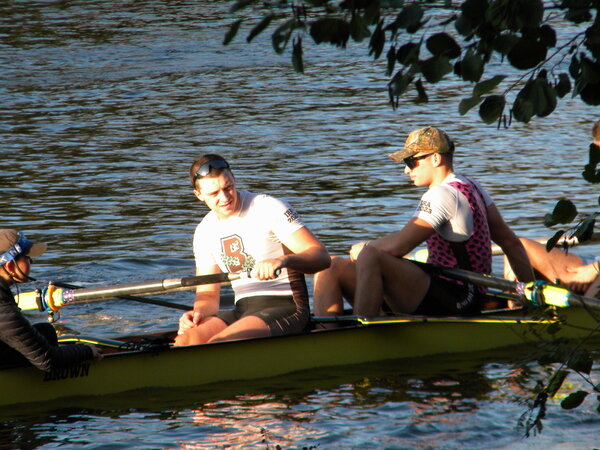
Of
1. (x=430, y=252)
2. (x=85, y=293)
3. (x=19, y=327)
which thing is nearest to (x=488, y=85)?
(x=19, y=327)

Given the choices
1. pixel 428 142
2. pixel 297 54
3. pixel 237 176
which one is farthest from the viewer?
pixel 237 176

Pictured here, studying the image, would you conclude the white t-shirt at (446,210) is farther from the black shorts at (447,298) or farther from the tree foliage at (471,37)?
the tree foliage at (471,37)

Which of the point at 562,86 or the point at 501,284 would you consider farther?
the point at 501,284

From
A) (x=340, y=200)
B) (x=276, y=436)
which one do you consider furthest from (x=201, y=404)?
(x=340, y=200)

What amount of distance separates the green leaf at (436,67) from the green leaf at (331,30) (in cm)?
27

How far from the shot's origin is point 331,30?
106 inches

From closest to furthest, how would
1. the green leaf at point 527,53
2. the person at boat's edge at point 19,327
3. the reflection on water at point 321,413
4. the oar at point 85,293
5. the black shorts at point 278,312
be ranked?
the green leaf at point 527,53
the person at boat's edge at point 19,327
the reflection on water at point 321,413
the black shorts at point 278,312
the oar at point 85,293

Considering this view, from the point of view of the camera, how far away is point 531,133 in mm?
18125

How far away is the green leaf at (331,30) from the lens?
2.67m

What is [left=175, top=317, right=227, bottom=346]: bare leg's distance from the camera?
6.71 m

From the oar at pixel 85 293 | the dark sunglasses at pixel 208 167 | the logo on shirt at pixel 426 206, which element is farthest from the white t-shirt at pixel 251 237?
the logo on shirt at pixel 426 206

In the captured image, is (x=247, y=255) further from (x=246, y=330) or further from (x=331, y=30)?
(x=331, y=30)

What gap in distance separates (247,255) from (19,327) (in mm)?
1665

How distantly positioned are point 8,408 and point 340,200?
8075 millimetres
